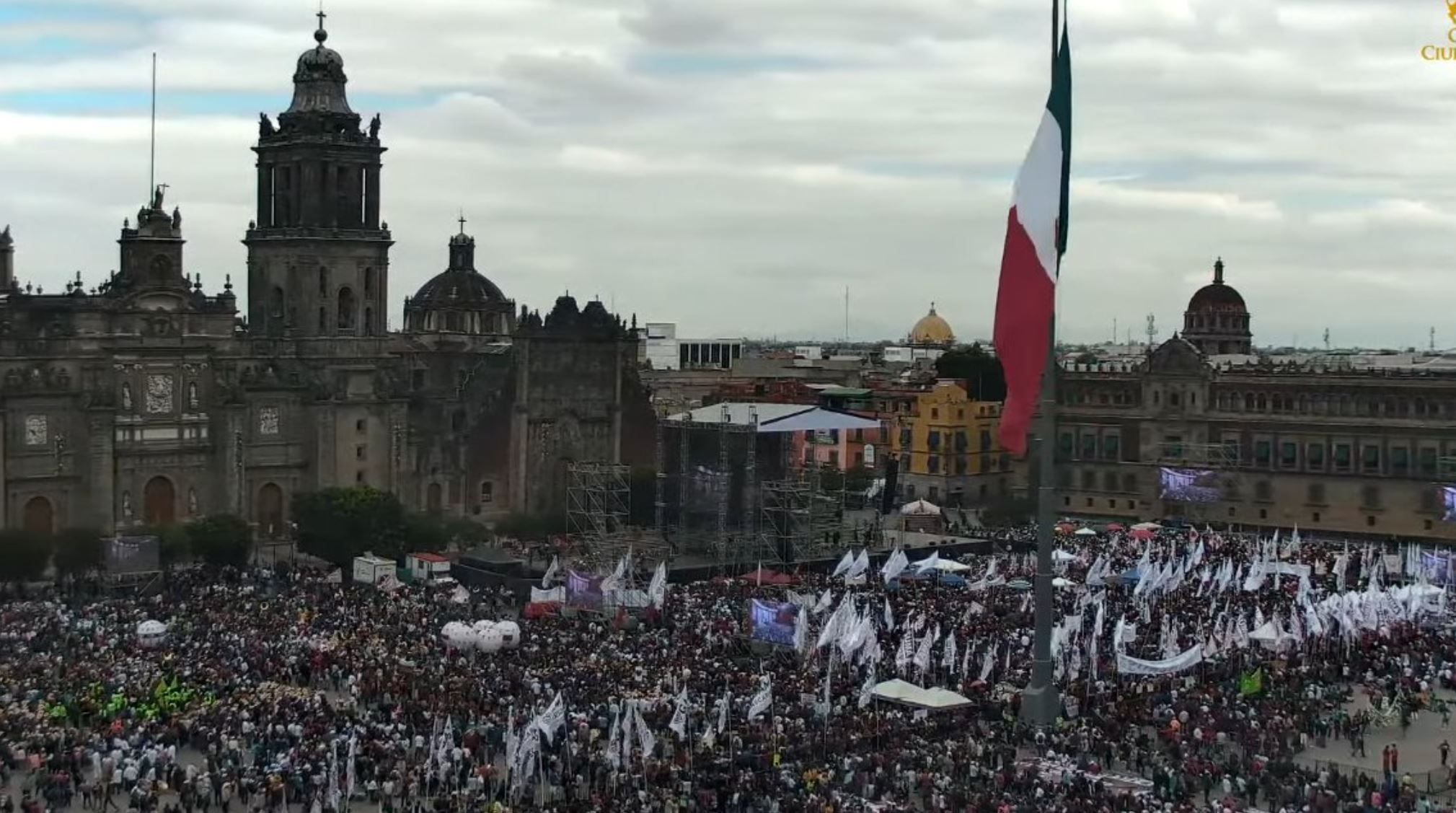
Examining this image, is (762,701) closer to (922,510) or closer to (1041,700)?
(1041,700)

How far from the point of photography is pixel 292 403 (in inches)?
3009

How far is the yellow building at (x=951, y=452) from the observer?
94.5 metres

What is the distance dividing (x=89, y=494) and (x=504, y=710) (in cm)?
3602

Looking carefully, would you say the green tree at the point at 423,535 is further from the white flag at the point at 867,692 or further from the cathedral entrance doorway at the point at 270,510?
the white flag at the point at 867,692

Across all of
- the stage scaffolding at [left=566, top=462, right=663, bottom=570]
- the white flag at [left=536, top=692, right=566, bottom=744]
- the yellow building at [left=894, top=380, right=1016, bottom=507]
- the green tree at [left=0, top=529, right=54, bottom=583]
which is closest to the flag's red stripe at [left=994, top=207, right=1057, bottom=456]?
the white flag at [left=536, top=692, right=566, bottom=744]

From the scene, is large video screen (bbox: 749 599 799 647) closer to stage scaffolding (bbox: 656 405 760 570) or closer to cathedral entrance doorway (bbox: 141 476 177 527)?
stage scaffolding (bbox: 656 405 760 570)

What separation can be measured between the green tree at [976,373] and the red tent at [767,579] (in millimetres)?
47053

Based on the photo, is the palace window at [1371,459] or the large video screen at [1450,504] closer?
the large video screen at [1450,504]

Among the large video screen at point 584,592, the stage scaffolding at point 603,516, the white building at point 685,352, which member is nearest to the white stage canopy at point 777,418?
the stage scaffolding at point 603,516

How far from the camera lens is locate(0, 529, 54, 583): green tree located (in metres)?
60.1

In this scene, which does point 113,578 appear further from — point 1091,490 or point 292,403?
point 1091,490

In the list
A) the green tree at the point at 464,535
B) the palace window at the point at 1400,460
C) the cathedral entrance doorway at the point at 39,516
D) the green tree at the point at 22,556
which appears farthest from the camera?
the palace window at the point at 1400,460

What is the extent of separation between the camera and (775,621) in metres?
45.6

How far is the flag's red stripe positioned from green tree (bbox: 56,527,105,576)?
39260mm
